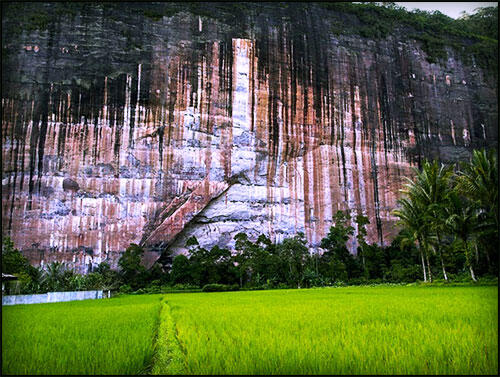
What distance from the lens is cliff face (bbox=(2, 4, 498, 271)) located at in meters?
28.1

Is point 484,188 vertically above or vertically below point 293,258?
above

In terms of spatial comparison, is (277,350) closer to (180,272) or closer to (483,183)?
(483,183)

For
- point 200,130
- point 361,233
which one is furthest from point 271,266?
point 200,130

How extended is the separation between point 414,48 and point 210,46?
61.6ft

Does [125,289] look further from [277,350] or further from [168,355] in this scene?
[277,350]

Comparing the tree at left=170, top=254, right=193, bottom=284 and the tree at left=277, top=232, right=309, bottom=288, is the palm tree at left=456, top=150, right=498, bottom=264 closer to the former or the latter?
the tree at left=277, top=232, right=309, bottom=288

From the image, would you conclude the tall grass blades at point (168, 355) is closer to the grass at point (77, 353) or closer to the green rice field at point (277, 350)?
the green rice field at point (277, 350)

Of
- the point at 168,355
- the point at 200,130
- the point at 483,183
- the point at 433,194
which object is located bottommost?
the point at 168,355

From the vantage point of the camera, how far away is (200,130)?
30672 millimetres

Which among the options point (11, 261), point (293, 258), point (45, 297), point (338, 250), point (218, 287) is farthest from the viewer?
point (338, 250)

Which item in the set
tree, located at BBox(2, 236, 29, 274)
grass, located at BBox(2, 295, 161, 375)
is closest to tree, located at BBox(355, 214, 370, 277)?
tree, located at BBox(2, 236, 29, 274)

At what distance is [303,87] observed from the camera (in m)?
32.8

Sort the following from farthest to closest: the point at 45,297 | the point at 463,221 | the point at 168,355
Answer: the point at 45,297, the point at 463,221, the point at 168,355

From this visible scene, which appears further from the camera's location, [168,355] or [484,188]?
[484,188]
